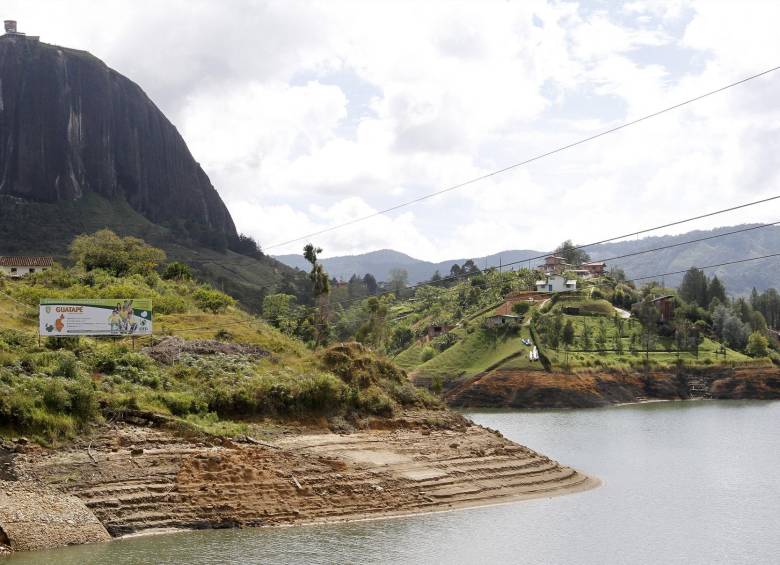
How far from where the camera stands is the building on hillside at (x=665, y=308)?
131375 mm

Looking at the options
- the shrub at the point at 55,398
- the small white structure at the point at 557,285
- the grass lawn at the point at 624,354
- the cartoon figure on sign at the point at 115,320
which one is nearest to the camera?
the shrub at the point at 55,398

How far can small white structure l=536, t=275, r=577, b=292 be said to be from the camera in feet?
452

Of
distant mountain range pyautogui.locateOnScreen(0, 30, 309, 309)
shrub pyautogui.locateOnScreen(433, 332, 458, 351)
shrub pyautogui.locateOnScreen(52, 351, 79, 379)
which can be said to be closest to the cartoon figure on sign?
shrub pyautogui.locateOnScreen(52, 351, 79, 379)

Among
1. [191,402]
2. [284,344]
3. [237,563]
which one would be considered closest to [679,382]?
[284,344]

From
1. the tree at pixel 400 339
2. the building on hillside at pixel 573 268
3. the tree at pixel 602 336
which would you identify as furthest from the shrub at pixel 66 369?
the building on hillside at pixel 573 268

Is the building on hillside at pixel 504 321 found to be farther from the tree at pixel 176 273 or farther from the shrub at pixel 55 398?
the shrub at pixel 55 398

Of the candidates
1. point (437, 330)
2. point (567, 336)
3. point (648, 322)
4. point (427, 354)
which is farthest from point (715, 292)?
point (427, 354)

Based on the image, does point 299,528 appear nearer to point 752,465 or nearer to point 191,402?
point 191,402

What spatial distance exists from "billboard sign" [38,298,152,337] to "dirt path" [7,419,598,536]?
9197mm

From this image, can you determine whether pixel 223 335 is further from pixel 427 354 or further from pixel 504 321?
pixel 504 321

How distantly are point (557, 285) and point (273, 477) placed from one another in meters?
107

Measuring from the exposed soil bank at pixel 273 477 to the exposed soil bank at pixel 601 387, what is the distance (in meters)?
62.5

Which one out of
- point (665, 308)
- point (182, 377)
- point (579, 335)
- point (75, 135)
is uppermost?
point (75, 135)

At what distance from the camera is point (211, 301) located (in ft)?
213
